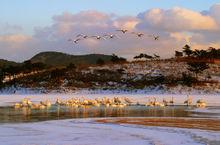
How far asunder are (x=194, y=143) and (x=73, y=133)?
6505 millimetres

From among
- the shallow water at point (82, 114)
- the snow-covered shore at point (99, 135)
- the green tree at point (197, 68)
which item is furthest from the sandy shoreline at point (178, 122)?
the green tree at point (197, 68)

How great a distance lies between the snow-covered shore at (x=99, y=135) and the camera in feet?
73.0

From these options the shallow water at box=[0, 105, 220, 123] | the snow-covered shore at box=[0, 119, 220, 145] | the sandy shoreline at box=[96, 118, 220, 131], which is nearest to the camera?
the snow-covered shore at box=[0, 119, 220, 145]

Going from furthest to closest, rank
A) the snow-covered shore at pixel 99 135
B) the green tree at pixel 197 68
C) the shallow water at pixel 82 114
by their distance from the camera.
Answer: the green tree at pixel 197 68
the shallow water at pixel 82 114
the snow-covered shore at pixel 99 135

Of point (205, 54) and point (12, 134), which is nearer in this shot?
point (12, 134)

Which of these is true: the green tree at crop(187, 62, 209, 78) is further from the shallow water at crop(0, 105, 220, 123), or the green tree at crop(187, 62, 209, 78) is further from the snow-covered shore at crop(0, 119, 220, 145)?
the snow-covered shore at crop(0, 119, 220, 145)

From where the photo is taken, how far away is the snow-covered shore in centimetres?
2225

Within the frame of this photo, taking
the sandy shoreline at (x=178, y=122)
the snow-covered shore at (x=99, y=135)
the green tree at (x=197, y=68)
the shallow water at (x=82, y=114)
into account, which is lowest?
the snow-covered shore at (x=99, y=135)

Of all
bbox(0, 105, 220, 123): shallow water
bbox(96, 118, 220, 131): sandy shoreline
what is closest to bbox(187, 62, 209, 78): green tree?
bbox(0, 105, 220, 123): shallow water

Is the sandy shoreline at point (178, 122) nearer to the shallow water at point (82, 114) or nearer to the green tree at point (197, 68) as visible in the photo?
the shallow water at point (82, 114)

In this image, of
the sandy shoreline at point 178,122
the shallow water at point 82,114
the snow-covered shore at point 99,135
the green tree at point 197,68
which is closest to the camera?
the snow-covered shore at point 99,135

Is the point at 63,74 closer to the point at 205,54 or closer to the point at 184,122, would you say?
the point at 205,54

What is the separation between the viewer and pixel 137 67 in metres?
144

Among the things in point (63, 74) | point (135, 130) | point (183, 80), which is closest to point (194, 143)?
point (135, 130)
